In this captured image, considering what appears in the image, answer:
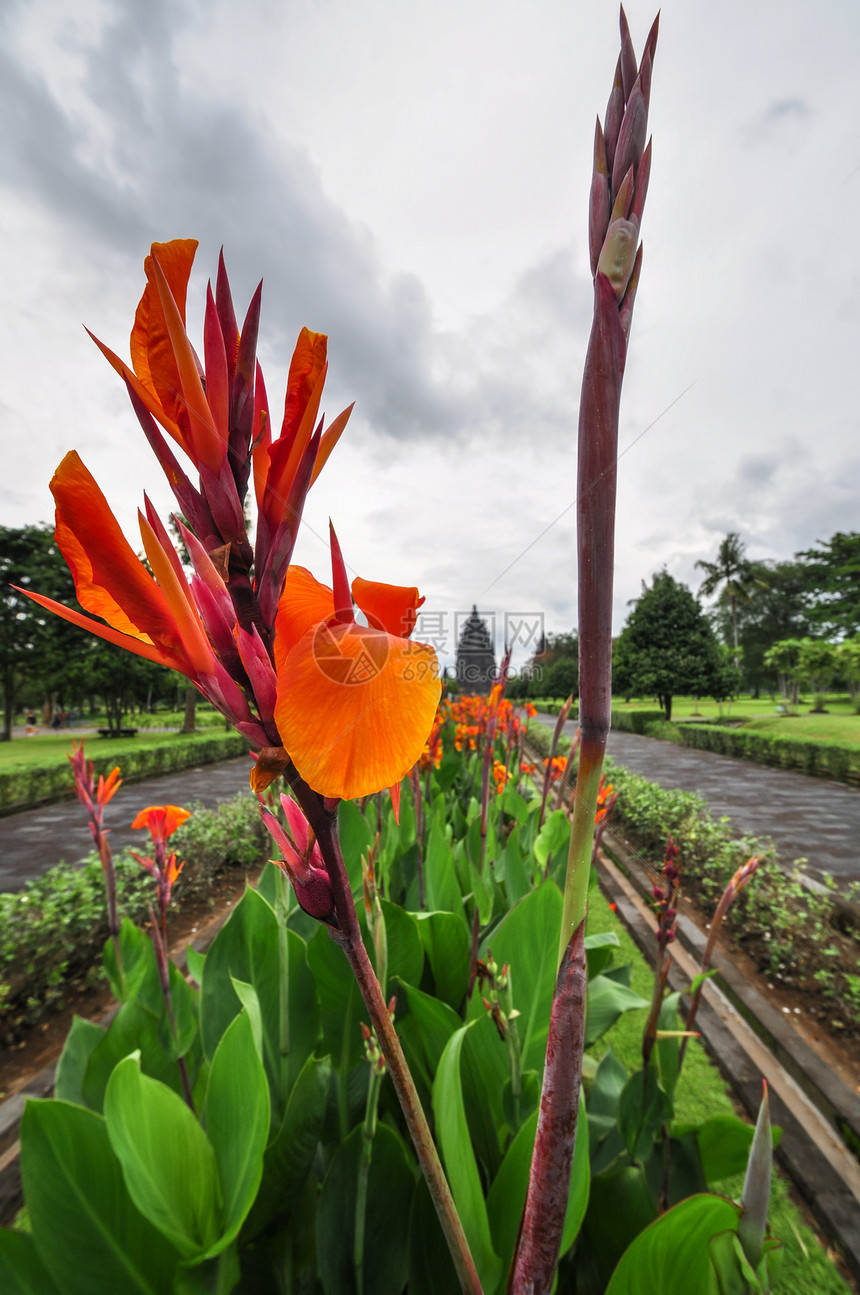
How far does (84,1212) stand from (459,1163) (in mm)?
716

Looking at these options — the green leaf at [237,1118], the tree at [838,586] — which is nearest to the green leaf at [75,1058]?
the green leaf at [237,1118]

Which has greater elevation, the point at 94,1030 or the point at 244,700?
the point at 244,700

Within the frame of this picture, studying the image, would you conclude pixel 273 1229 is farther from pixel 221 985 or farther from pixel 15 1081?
pixel 15 1081

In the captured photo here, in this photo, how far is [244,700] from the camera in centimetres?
31

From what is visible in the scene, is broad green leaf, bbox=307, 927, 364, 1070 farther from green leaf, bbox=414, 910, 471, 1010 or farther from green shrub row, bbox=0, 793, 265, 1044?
green shrub row, bbox=0, 793, 265, 1044

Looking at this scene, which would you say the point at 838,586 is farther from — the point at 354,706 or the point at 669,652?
the point at 354,706

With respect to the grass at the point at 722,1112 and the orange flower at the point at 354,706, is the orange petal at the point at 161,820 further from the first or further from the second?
the grass at the point at 722,1112

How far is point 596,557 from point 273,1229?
1425mm

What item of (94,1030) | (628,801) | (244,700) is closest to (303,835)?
(244,700)

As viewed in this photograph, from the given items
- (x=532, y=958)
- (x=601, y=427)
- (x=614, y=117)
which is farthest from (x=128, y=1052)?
(x=614, y=117)

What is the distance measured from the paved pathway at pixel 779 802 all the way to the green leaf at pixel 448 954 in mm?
2406

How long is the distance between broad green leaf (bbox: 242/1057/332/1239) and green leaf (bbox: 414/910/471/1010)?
1.68 feet

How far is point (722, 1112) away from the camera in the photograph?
202cm

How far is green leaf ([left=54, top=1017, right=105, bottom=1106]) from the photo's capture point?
4.54 feet
